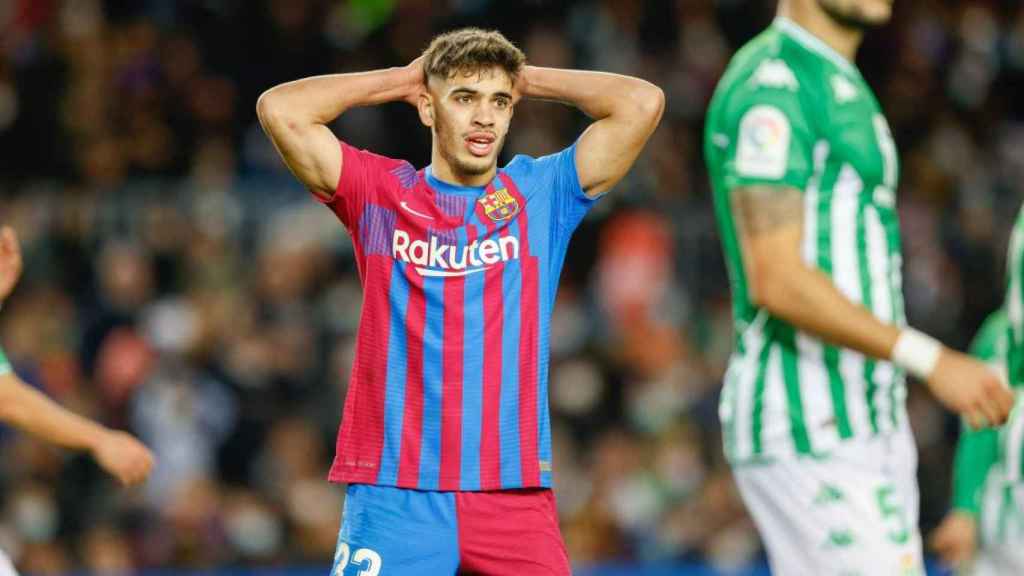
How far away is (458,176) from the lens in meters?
5.78

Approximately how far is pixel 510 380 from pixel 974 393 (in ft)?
5.95

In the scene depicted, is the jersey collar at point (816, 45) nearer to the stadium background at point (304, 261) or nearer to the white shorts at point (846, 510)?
the white shorts at point (846, 510)

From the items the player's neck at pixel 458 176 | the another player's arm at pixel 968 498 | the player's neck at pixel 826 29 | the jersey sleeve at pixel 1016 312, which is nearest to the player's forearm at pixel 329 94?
the player's neck at pixel 458 176

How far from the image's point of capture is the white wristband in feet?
14.0

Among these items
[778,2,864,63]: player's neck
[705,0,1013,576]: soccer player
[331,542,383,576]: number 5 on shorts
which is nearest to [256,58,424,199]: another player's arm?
[331,542,383,576]: number 5 on shorts

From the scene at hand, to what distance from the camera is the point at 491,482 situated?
18.1ft

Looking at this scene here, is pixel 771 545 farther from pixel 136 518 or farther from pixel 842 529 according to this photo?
pixel 136 518

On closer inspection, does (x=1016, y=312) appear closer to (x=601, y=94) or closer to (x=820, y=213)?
(x=601, y=94)

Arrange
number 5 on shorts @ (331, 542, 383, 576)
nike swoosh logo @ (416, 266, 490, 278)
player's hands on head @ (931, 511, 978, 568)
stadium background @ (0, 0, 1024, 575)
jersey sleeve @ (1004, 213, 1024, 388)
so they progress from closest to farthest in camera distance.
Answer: number 5 on shorts @ (331, 542, 383, 576) → nike swoosh logo @ (416, 266, 490, 278) → jersey sleeve @ (1004, 213, 1024, 388) → player's hands on head @ (931, 511, 978, 568) → stadium background @ (0, 0, 1024, 575)

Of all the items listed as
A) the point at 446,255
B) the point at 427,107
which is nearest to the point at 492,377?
the point at 446,255

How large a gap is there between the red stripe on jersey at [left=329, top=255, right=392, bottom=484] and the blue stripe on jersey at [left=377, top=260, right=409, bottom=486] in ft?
0.05

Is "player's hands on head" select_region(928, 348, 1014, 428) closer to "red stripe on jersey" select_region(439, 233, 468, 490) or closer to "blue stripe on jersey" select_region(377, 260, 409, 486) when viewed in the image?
"red stripe on jersey" select_region(439, 233, 468, 490)

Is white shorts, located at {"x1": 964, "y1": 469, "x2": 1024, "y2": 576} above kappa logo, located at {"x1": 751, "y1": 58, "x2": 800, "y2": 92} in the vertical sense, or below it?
below

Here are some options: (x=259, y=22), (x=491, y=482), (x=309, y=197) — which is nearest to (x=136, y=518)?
(x=309, y=197)
